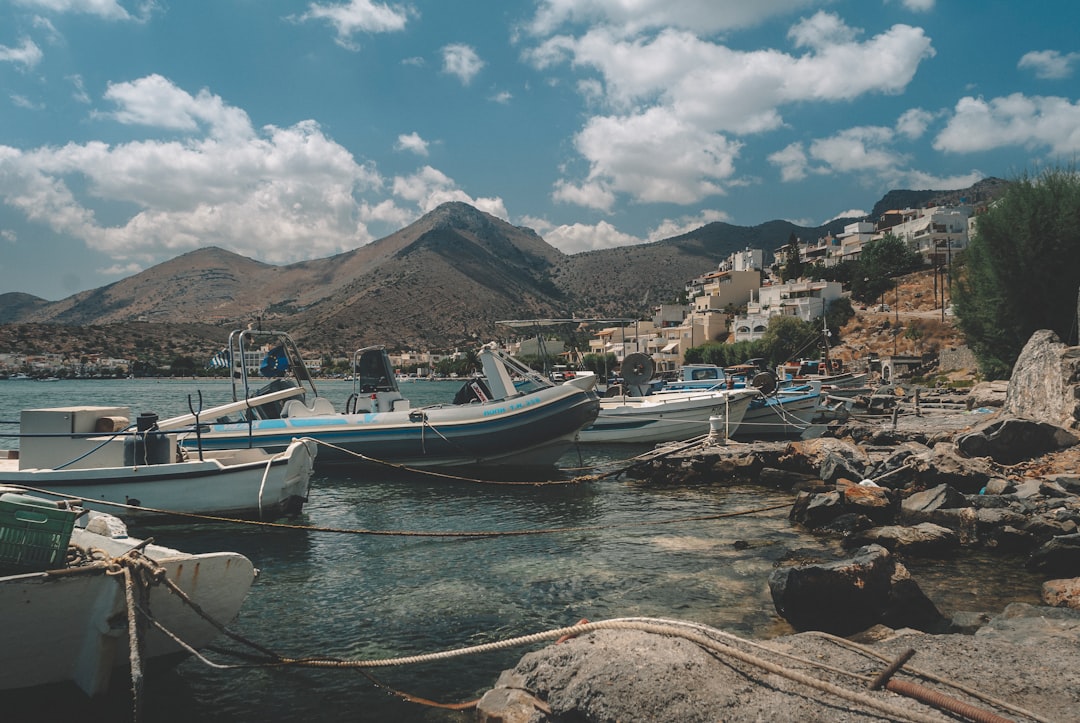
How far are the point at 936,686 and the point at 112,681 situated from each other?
6.27 m

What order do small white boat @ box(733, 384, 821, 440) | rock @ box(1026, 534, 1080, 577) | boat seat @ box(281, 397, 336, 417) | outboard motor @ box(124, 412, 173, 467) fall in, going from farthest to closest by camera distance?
small white boat @ box(733, 384, 821, 440), boat seat @ box(281, 397, 336, 417), outboard motor @ box(124, 412, 173, 467), rock @ box(1026, 534, 1080, 577)

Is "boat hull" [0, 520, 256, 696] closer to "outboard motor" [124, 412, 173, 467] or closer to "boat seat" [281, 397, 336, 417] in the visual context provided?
"outboard motor" [124, 412, 173, 467]

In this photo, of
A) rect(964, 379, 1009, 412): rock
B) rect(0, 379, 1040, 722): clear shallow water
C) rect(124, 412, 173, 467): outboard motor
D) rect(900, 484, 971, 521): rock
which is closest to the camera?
rect(0, 379, 1040, 722): clear shallow water

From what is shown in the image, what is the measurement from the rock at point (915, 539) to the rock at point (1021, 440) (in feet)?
19.1

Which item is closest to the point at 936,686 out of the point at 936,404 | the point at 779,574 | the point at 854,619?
the point at 854,619

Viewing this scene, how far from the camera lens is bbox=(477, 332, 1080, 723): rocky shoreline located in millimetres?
4008

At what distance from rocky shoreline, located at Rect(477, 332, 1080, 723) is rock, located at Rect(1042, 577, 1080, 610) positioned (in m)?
0.02

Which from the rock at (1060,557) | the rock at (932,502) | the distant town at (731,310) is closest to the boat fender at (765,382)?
the rock at (932,502)

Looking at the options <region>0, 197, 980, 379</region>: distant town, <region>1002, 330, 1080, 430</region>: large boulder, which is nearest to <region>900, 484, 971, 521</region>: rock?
<region>1002, 330, 1080, 430</region>: large boulder

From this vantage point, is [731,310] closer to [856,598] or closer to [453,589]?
[453,589]

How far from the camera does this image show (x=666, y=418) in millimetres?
27188

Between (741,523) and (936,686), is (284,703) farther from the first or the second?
(741,523)

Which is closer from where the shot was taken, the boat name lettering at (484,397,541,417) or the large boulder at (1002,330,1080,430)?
the large boulder at (1002,330,1080,430)

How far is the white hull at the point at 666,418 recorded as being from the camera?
26.6 m
